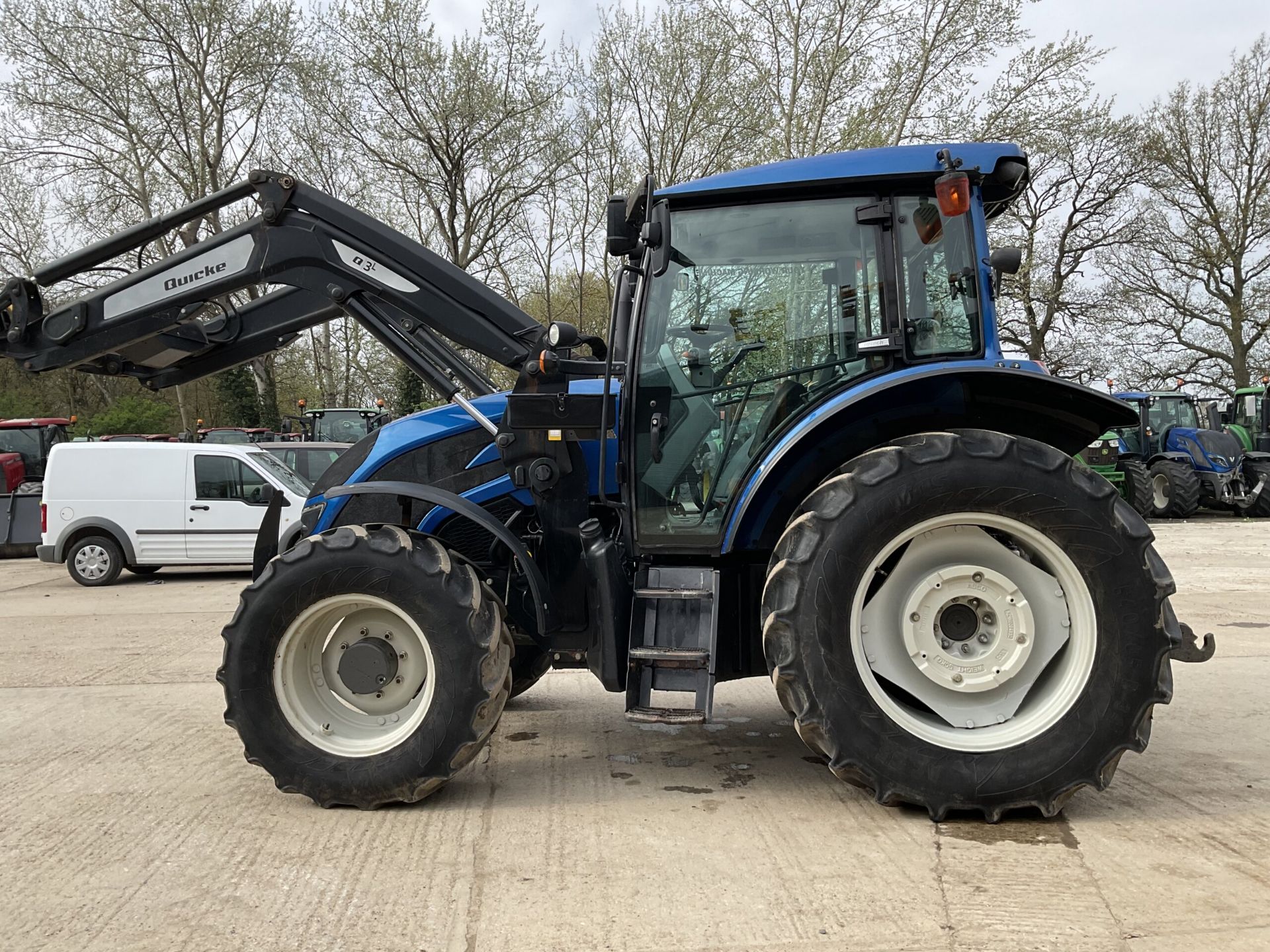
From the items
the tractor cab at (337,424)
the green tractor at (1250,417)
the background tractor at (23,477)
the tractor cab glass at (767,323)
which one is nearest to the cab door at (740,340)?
the tractor cab glass at (767,323)

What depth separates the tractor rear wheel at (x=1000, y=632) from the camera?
347 cm

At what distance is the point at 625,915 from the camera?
288 centimetres

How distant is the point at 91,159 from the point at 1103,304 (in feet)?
101

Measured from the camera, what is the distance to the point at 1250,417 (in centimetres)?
2161

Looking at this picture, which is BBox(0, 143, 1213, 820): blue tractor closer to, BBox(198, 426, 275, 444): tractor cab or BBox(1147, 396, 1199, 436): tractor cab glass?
BBox(1147, 396, 1199, 436): tractor cab glass

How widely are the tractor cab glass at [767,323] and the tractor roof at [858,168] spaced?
10cm

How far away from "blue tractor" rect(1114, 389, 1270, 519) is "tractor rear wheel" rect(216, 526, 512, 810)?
57.2ft

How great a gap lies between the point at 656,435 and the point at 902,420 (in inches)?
Answer: 39.4

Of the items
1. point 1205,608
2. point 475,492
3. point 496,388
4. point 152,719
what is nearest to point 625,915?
point 475,492

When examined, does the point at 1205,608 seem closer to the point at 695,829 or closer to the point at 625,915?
the point at 695,829

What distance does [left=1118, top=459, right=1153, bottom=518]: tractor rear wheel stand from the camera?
716 inches

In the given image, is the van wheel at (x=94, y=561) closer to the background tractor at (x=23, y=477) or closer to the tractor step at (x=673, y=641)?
the background tractor at (x=23, y=477)

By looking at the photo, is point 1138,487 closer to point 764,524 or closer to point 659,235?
point 764,524

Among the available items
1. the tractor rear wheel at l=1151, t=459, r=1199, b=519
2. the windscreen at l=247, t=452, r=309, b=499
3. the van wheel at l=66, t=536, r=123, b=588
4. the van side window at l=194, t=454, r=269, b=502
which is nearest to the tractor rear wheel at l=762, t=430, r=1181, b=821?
the windscreen at l=247, t=452, r=309, b=499
